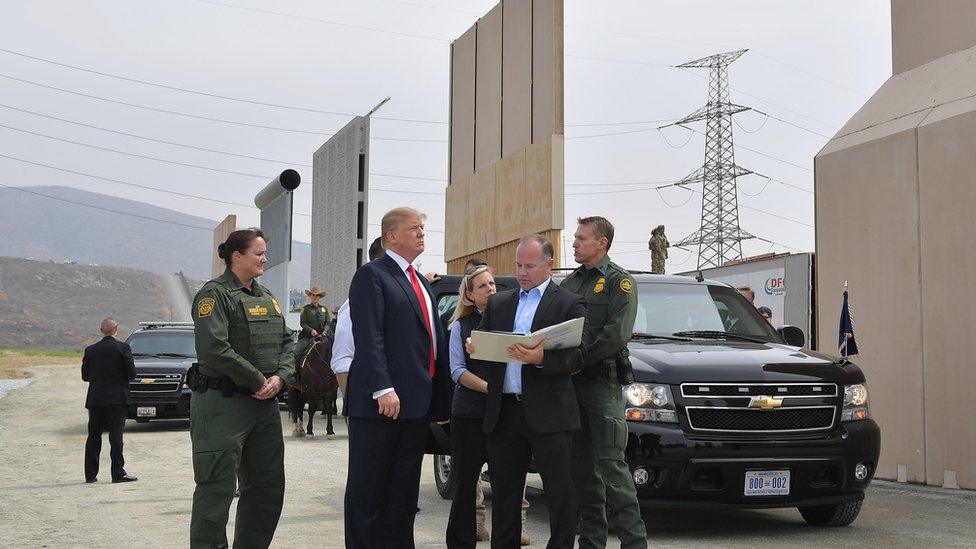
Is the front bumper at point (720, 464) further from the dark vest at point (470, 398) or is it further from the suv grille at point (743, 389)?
the dark vest at point (470, 398)

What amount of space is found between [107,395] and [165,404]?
6.89 meters

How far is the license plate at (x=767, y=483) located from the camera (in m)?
7.79

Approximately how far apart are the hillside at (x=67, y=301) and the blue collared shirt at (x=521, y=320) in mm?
84855

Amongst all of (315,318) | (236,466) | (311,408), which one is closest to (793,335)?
(236,466)

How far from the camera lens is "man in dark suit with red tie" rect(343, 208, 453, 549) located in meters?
5.62

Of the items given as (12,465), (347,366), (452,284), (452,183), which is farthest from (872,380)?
(452,183)

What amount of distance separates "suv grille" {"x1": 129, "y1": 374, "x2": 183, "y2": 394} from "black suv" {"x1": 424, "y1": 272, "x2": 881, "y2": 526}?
43.4 feet

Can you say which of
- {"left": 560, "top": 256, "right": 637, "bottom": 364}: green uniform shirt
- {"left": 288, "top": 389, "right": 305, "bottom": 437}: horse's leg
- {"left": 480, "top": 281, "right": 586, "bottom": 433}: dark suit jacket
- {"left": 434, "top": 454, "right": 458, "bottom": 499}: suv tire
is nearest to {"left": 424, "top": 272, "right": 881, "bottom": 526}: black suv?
{"left": 560, "top": 256, "right": 637, "bottom": 364}: green uniform shirt

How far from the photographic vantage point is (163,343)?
21.9 meters

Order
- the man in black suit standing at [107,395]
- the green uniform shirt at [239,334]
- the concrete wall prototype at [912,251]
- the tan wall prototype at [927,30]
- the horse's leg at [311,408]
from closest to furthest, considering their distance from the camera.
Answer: the green uniform shirt at [239,334] → the concrete wall prototype at [912,251] → the tan wall prototype at [927,30] → the man in black suit standing at [107,395] → the horse's leg at [311,408]

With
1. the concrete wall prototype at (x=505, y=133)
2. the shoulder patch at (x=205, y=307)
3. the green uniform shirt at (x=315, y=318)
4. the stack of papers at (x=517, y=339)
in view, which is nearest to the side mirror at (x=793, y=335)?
the stack of papers at (x=517, y=339)

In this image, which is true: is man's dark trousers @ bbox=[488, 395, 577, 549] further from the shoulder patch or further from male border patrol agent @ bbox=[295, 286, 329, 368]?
male border patrol agent @ bbox=[295, 286, 329, 368]

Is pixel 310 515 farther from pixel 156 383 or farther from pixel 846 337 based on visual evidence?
pixel 156 383

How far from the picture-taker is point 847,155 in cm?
1313
